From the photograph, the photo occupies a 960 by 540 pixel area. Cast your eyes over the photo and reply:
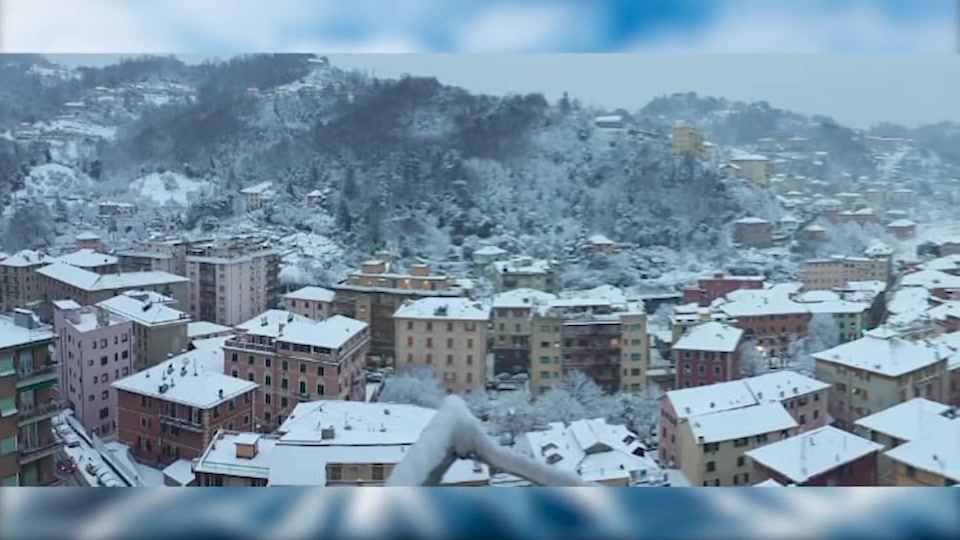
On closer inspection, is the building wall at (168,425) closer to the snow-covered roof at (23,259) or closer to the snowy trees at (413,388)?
the snowy trees at (413,388)

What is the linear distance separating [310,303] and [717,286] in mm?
1273

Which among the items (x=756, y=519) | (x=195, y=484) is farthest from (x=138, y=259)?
(x=756, y=519)

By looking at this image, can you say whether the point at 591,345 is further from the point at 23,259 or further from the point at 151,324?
the point at 23,259

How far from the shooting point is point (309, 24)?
2342 mm

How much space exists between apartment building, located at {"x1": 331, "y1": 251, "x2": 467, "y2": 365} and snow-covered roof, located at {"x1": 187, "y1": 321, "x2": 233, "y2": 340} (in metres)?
0.34

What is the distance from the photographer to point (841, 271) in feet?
8.88

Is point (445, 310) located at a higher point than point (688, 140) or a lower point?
lower

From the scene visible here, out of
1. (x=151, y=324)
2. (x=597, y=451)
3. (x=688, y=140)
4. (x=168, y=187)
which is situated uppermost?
(x=688, y=140)

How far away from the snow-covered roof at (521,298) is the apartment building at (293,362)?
0.42 metres

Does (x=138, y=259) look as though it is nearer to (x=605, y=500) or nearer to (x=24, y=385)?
(x=24, y=385)

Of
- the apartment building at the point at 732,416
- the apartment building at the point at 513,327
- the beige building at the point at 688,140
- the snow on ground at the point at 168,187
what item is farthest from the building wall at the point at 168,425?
the beige building at the point at 688,140

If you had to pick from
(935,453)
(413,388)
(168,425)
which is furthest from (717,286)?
(168,425)

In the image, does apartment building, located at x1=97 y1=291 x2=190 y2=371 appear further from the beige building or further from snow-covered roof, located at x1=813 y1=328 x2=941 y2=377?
snow-covered roof, located at x1=813 y1=328 x2=941 y2=377

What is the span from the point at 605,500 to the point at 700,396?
0.89 m
